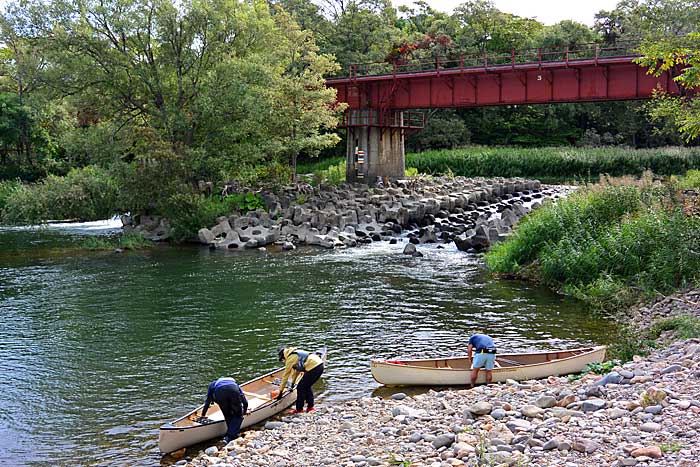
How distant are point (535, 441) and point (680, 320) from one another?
881 cm

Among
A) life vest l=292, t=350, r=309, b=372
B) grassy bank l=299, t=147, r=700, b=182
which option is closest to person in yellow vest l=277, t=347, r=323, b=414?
life vest l=292, t=350, r=309, b=372

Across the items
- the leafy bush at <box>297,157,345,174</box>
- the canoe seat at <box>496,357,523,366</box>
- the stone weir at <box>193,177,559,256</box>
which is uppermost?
the leafy bush at <box>297,157,345,174</box>

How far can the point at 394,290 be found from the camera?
2284 cm

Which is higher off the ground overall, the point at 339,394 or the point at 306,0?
the point at 306,0

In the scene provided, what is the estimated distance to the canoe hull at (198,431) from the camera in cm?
1100

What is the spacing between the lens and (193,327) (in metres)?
18.7

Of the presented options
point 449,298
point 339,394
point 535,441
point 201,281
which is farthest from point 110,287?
point 535,441

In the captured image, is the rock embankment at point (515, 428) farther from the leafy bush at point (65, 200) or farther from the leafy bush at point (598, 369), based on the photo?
the leafy bush at point (65, 200)

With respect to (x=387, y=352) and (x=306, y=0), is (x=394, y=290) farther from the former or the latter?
(x=306, y=0)

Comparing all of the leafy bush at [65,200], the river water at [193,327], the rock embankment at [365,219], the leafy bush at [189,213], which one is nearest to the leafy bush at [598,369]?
the river water at [193,327]

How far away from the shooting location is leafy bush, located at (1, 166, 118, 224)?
41.5 metres

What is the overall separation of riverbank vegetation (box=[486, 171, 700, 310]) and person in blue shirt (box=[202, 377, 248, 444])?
11.3m

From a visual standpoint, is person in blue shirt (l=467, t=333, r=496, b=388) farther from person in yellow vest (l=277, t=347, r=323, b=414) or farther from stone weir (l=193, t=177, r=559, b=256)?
stone weir (l=193, t=177, r=559, b=256)

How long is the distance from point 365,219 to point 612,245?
54.2 feet
